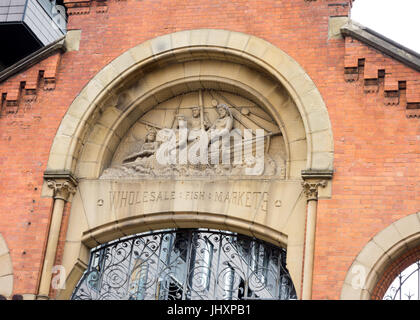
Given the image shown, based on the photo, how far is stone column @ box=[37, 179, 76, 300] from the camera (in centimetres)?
1294

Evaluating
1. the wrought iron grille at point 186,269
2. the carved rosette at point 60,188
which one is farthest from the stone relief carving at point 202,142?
the wrought iron grille at point 186,269

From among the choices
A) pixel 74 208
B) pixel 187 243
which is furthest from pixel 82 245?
pixel 187 243

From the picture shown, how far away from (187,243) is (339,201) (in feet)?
9.08

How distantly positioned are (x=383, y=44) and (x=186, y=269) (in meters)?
4.80

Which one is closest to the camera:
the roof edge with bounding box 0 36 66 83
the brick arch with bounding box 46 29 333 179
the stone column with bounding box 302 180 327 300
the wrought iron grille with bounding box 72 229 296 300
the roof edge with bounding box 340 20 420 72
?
the stone column with bounding box 302 180 327 300

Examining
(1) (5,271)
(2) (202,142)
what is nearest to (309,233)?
(2) (202,142)

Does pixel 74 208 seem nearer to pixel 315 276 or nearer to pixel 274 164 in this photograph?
pixel 274 164

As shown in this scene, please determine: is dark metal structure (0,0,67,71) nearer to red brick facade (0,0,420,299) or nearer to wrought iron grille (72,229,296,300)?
red brick facade (0,0,420,299)

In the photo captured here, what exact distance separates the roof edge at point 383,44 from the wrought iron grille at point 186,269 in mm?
3585

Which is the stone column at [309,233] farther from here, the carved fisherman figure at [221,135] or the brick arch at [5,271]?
the brick arch at [5,271]

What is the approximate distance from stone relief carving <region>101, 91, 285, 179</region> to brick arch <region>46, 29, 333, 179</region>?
77 cm

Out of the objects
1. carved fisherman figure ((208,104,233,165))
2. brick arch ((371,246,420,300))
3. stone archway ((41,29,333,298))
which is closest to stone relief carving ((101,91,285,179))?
carved fisherman figure ((208,104,233,165))

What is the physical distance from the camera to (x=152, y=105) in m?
14.5

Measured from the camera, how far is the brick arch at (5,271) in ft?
42.4
